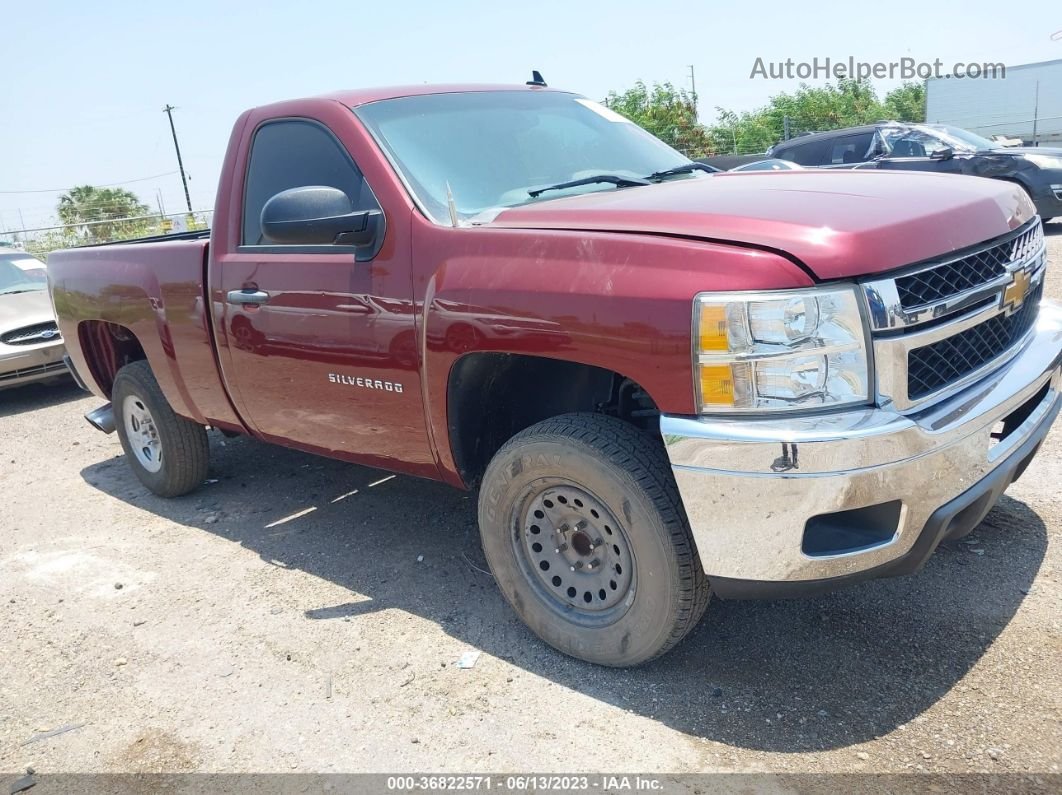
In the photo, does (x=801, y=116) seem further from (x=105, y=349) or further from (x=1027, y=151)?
(x=105, y=349)

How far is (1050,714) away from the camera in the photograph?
2.54m

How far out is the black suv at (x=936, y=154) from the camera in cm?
1105

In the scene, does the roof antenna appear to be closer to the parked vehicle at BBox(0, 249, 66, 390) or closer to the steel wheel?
the steel wheel

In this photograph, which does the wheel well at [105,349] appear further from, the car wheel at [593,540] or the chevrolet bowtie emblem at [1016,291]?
the chevrolet bowtie emblem at [1016,291]

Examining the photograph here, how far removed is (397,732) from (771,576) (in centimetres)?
127

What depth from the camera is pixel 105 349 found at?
211 inches

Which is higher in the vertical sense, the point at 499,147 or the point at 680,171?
the point at 499,147

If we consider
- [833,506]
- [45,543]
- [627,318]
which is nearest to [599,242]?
[627,318]

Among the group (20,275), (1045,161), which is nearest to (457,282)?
(20,275)

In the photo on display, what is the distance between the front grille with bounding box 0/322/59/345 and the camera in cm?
802

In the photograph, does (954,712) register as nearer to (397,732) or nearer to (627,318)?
(627,318)

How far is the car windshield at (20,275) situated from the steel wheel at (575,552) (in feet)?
25.0

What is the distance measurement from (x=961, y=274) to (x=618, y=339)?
105 centimetres

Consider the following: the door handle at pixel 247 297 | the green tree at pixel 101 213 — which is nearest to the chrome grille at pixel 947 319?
the door handle at pixel 247 297
